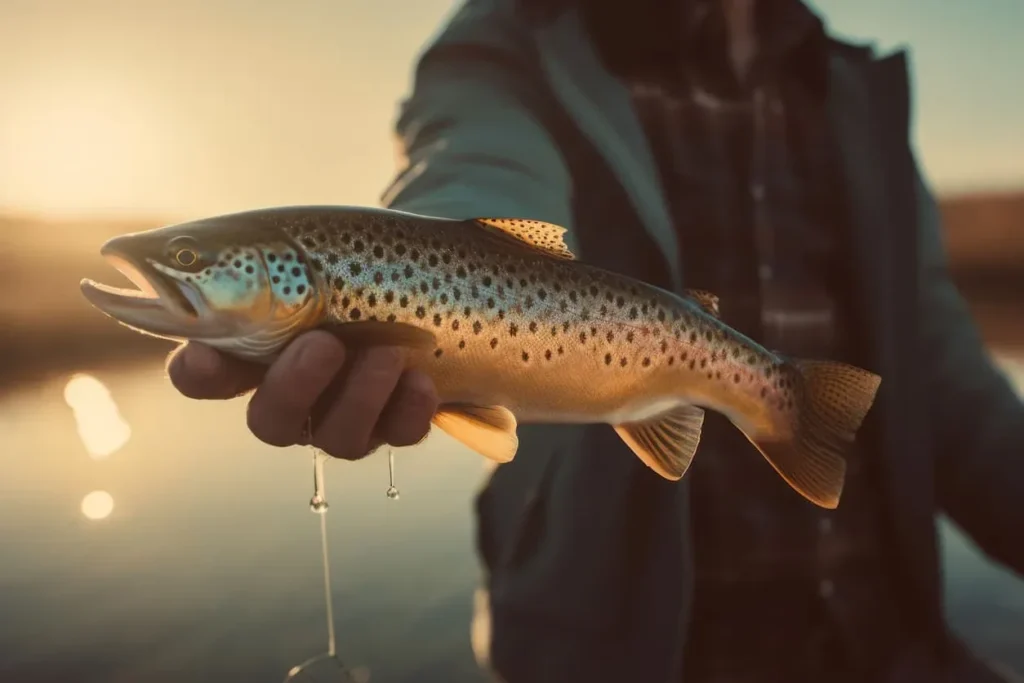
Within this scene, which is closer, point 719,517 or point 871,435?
point 719,517

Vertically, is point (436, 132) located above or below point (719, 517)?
above

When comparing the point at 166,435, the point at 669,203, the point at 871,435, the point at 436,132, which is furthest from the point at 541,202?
the point at 166,435

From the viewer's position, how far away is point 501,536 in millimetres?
2139

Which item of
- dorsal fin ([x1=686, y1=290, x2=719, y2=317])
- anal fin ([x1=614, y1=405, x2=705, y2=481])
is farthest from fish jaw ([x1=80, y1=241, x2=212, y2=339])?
dorsal fin ([x1=686, y1=290, x2=719, y2=317])

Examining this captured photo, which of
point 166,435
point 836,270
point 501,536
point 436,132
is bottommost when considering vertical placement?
point 166,435

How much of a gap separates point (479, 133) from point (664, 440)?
904 mm

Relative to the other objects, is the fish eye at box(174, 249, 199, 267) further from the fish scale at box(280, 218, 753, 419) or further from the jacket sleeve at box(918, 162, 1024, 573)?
the jacket sleeve at box(918, 162, 1024, 573)

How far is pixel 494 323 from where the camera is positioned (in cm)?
110

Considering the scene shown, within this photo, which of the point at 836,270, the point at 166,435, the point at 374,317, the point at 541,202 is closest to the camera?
the point at 374,317

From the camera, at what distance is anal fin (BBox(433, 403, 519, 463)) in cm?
112

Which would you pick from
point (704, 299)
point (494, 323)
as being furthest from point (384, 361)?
point (704, 299)

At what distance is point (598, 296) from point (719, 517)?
1.03 metres

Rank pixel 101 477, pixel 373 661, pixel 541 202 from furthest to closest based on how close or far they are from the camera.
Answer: pixel 101 477 < pixel 373 661 < pixel 541 202

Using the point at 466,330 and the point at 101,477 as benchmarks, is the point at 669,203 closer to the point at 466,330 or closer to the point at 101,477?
the point at 466,330
